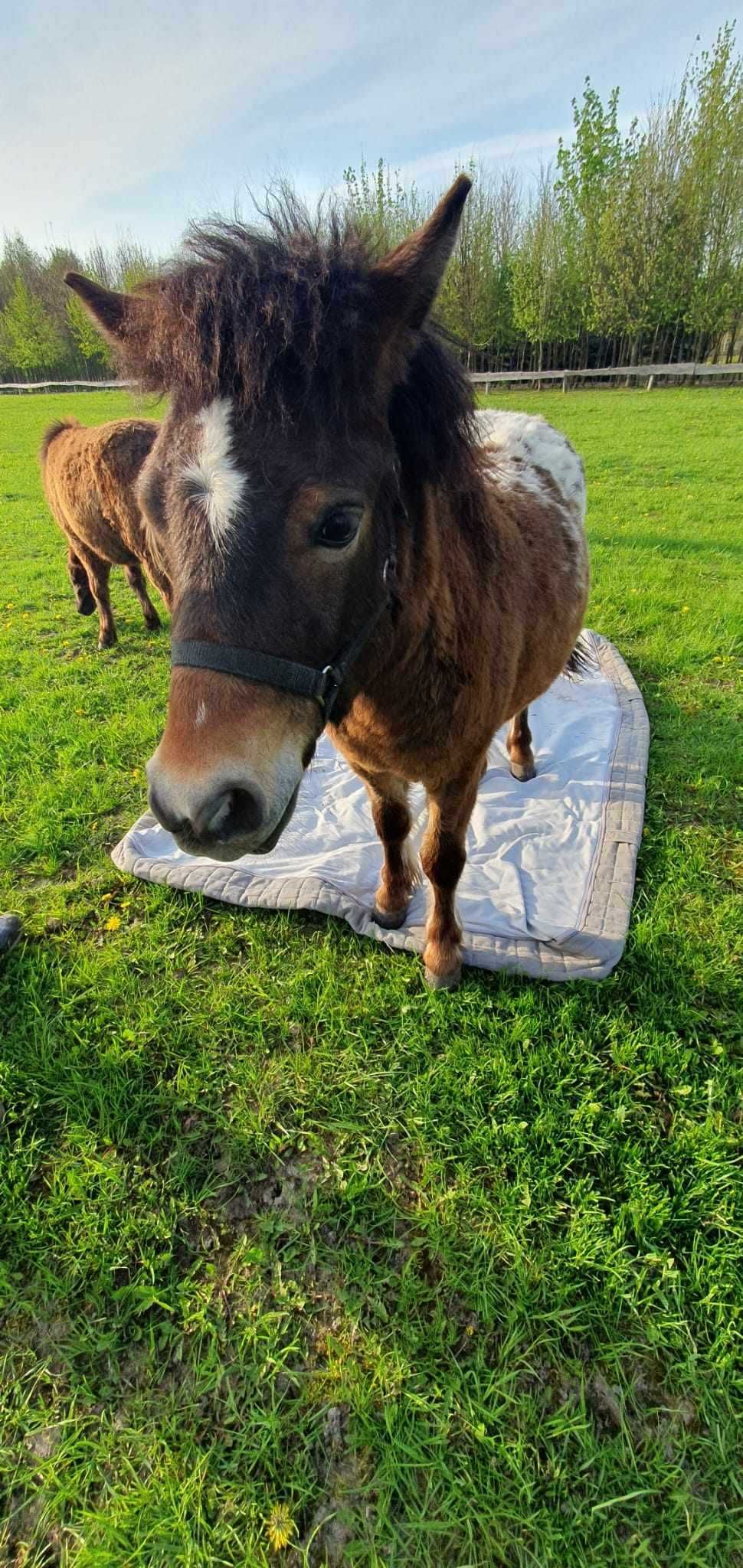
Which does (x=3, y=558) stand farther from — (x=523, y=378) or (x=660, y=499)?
(x=523, y=378)

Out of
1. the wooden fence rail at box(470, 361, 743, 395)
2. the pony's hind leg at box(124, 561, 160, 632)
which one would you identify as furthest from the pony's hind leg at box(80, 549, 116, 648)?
the wooden fence rail at box(470, 361, 743, 395)

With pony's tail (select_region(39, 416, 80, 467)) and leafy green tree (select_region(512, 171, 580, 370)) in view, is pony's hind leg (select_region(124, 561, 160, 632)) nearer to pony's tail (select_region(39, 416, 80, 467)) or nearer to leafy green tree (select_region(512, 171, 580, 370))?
pony's tail (select_region(39, 416, 80, 467))

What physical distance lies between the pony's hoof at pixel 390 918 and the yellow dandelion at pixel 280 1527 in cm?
196

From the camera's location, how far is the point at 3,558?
411 inches

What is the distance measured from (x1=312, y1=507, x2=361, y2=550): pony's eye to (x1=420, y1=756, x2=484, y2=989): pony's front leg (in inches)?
55.5

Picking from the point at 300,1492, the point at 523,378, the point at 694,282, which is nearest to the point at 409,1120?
the point at 300,1492

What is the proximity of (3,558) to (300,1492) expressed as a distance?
11738 mm

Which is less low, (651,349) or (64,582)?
(651,349)

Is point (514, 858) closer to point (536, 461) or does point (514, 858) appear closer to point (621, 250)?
point (536, 461)

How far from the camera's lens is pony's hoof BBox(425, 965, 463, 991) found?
293cm

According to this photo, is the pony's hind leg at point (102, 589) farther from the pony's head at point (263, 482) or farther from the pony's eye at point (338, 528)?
the pony's eye at point (338, 528)

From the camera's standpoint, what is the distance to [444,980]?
9.64 ft

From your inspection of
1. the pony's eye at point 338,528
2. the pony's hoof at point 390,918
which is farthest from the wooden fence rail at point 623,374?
the pony's eye at point 338,528

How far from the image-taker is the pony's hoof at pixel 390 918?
326cm
